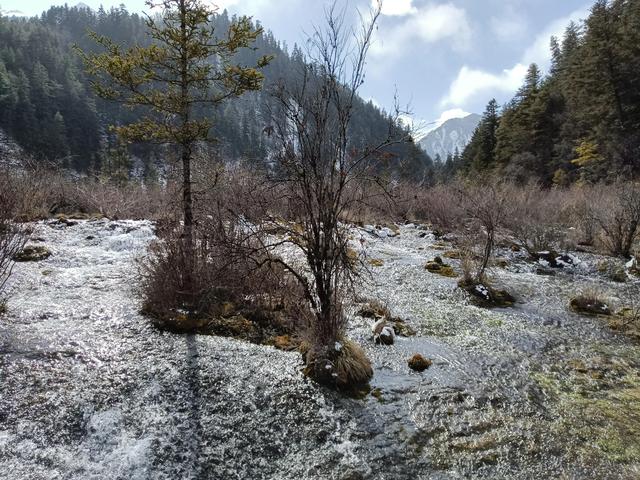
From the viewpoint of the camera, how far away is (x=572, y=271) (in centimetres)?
982

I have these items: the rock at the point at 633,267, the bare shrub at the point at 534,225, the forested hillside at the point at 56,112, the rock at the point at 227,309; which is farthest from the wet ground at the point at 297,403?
the forested hillside at the point at 56,112

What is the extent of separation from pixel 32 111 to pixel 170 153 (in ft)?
222

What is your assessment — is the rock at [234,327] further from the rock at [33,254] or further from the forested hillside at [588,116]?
the forested hillside at [588,116]

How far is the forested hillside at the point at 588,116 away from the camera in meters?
24.2

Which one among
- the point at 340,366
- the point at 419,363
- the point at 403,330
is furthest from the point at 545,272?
the point at 340,366

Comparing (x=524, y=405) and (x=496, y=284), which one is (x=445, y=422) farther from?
(x=496, y=284)

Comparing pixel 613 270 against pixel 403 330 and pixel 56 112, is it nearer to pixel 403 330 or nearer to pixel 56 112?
pixel 403 330

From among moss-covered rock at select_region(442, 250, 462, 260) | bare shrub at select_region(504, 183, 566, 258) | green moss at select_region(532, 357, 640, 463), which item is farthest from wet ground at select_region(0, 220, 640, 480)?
bare shrub at select_region(504, 183, 566, 258)

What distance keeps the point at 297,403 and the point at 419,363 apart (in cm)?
169

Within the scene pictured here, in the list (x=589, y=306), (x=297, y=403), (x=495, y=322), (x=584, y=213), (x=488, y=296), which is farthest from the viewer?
(x=584, y=213)

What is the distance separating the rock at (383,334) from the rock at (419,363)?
1.85 feet

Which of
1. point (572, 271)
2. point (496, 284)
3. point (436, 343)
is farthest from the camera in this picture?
point (572, 271)

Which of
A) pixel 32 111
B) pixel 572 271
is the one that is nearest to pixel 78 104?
pixel 32 111

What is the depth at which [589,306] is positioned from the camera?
6.87 metres
